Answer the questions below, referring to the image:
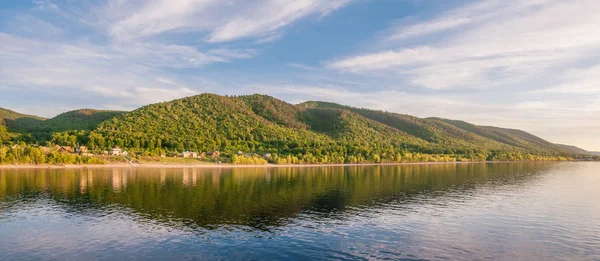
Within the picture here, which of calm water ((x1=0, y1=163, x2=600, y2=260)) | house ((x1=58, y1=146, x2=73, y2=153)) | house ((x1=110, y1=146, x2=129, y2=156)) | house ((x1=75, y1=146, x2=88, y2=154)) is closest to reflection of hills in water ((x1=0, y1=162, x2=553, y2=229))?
calm water ((x1=0, y1=163, x2=600, y2=260))

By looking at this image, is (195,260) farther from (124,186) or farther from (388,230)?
(124,186)

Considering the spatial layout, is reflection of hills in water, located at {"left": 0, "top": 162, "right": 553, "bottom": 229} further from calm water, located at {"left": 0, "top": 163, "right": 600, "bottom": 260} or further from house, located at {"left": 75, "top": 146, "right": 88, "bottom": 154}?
→ house, located at {"left": 75, "top": 146, "right": 88, "bottom": 154}

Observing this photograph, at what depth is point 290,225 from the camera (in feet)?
174

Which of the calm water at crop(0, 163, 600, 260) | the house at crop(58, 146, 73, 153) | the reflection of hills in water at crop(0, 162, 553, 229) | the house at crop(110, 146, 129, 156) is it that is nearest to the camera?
the calm water at crop(0, 163, 600, 260)

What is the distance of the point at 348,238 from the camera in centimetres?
4638

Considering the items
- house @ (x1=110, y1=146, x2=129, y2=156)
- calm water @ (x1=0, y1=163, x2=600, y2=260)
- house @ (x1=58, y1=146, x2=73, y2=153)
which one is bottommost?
calm water @ (x1=0, y1=163, x2=600, y2=260)

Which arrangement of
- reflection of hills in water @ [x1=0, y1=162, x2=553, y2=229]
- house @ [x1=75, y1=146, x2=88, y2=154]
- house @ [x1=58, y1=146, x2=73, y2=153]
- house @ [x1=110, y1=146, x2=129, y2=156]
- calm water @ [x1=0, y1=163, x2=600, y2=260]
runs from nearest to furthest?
calm water @ [x1=0, y1=163, x2=600, y2=260] < reflection of hills in water @ [x1=0, y1=162, x2=553, y2=229] < house @ [x1=58, y1=146, x2=73, y2=153] < house @ [x1=75, y1=146, x2=88, y2=154] < house @ [x1=110, y1=146, x2=129, y2=156]

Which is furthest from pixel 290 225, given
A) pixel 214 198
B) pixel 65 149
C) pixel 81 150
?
pixel 65 149

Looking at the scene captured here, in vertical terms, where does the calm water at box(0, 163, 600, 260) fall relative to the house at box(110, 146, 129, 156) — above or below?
below

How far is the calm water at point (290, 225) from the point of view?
4059cm

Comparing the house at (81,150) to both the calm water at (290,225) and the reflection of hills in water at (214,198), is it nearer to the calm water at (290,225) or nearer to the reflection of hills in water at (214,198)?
the reflection of hills in water at (214,198)

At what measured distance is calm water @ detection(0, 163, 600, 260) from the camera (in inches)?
1598

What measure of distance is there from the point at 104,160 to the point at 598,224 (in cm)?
18143

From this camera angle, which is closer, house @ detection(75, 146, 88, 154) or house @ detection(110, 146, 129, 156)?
house @ detection(75, 146, 88, 154)
